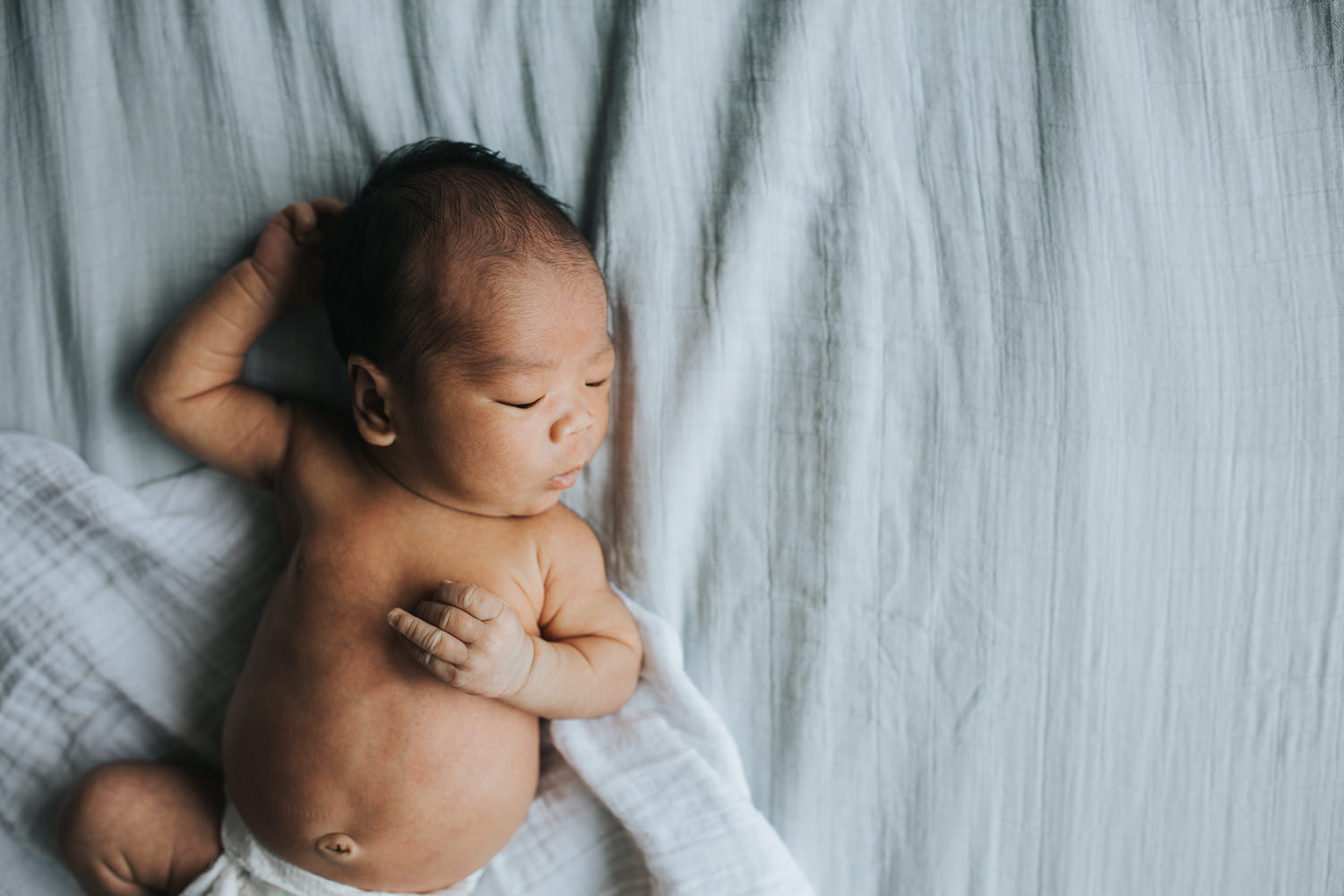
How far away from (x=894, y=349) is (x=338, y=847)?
791 millimetres

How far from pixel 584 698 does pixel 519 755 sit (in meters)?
0.10

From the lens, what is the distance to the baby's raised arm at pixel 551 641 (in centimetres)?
83

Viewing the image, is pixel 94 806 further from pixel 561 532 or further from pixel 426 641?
pixel 561 532

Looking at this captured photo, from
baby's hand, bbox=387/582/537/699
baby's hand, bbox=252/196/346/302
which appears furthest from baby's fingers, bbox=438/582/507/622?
baby's hand, bbox=252/196/346/302

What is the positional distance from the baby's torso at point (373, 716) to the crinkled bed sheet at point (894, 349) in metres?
0.15

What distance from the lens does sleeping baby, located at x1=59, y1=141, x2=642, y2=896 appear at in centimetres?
83

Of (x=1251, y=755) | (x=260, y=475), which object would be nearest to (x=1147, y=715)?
(x=1251, y=755)

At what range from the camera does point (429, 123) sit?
0.98 metres

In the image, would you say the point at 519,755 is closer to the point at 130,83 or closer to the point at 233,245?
the point at 233,245

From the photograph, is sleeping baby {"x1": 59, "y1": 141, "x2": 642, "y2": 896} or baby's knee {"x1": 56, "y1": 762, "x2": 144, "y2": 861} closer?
sleeping baby {"x1": 59, "y1": 141, "x2": 642, "y2": 896}

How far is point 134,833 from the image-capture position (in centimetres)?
95

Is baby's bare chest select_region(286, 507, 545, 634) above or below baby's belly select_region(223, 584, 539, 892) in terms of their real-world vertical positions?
above

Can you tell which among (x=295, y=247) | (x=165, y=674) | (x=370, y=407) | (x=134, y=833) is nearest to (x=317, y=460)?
(x=370, y=407)

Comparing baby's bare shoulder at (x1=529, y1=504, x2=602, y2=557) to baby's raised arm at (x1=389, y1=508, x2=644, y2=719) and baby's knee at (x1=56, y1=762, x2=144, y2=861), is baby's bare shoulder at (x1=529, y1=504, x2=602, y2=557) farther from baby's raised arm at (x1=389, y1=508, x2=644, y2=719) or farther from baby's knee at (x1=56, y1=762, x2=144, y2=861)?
baby's knee at (x1=56, y1=762, x2=144, y2=861)
